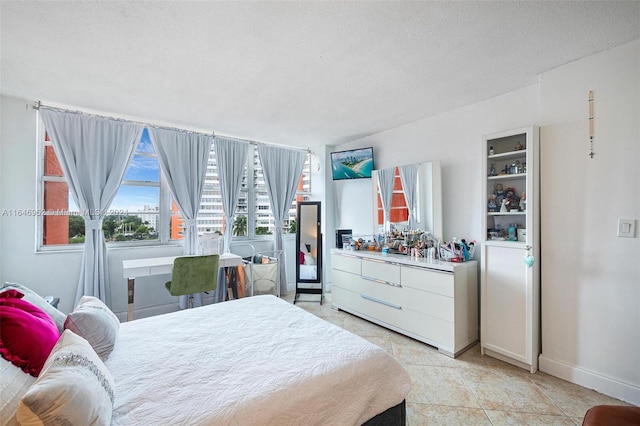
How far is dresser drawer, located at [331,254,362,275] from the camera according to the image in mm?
3410

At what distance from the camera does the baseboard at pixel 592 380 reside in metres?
1.86

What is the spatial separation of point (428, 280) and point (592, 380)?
1.26m

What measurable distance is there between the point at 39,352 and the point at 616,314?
3.25 meters

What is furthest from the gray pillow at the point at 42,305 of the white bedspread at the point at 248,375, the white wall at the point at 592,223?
the white wall at the point at 592,223

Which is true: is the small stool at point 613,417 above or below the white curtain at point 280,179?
below

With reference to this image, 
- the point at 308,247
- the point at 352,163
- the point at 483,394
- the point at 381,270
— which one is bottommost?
the point at 483,394

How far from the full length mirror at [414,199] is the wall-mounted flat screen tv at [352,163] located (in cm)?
22

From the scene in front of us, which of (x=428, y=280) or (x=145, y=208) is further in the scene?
(x=145, y=208)

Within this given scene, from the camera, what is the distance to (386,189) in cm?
371

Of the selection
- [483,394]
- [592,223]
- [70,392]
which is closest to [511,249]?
[592,223]

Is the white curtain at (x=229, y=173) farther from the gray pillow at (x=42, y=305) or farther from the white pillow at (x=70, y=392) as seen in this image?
the white pillow at (x=70, y=392)

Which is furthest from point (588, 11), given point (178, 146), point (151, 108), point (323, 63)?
point (178, 146)

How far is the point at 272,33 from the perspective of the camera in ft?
5.76

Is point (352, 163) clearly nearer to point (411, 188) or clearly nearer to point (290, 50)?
point (411, 188)
